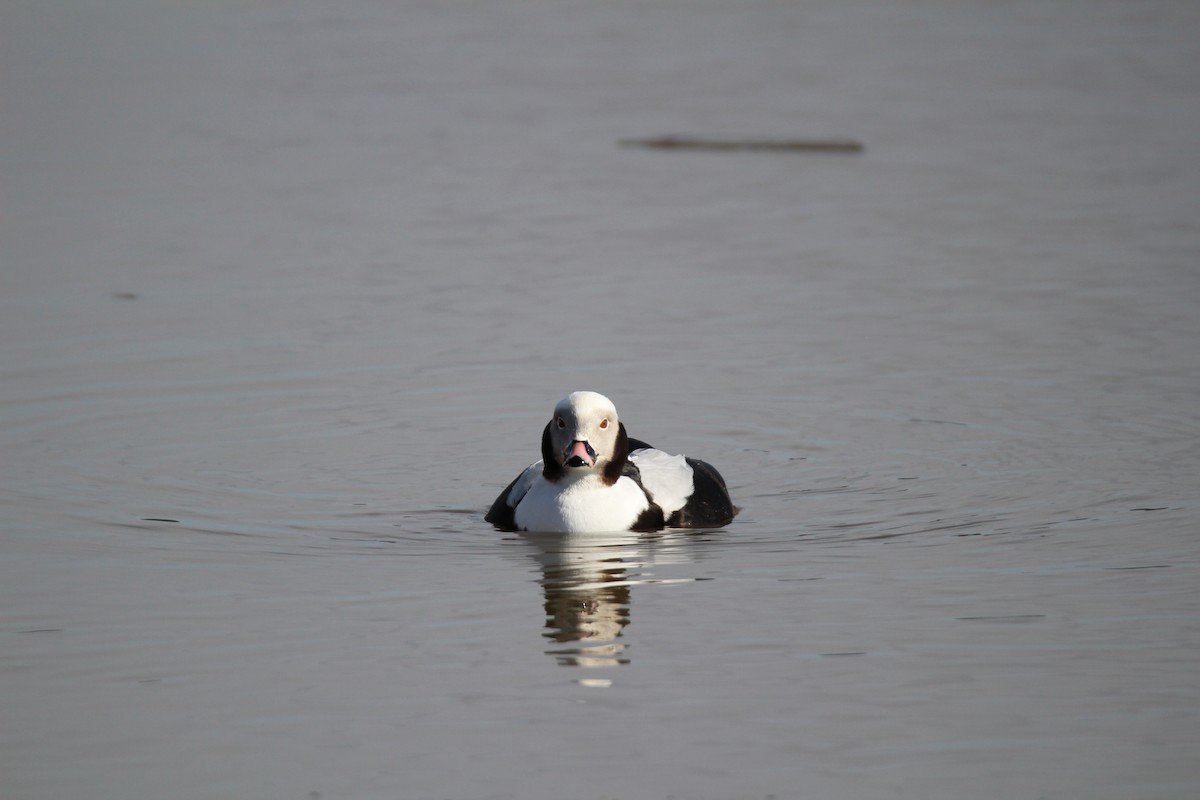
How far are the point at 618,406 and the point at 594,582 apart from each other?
3753 millimetres

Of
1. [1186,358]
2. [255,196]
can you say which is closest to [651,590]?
[1186,358]

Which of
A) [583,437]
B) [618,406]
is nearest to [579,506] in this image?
[583,437]

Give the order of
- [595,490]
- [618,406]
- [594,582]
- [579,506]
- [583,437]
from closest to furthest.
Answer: [594,582], [583,437], [579,506], [595,490], [618,406]

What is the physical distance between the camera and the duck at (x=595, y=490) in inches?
404

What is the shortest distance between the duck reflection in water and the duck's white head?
0.41 m

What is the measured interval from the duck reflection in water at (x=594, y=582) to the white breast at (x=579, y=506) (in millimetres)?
63

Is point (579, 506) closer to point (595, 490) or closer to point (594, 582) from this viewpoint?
point (595, 490)

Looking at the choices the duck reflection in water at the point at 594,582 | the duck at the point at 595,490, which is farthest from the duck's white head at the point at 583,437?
the duck reflection in water at the point at 594,582

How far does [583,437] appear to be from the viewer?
1023cm

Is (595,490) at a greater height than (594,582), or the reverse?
(595,490)

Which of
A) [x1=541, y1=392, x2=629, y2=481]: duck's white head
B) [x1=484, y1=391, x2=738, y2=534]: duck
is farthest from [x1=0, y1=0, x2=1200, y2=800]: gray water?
[x1=541, y1=392, x2=629, y2=481]: duck's white head

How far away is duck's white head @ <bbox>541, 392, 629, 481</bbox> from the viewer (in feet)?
33.4

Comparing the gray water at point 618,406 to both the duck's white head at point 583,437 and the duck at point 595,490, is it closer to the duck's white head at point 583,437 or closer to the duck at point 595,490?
the duck at point 595,490

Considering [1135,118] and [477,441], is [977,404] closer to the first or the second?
[477,441]
